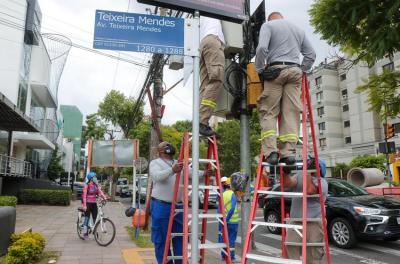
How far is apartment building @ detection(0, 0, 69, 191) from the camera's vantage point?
872 inches

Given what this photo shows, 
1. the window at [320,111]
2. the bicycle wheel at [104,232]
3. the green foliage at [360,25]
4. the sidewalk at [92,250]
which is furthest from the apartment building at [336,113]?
the bicycle wheel at [104,232]

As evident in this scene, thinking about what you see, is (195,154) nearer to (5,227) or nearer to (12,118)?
(5,227)

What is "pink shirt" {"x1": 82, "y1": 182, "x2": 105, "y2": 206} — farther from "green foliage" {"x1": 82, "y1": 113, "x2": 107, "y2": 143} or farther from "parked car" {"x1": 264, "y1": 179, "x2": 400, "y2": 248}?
"green foliage" {"x1": 82, "y1": 113, "x2": 107, "y2": 143}

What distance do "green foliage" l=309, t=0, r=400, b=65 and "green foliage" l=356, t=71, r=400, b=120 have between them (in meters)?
0.98

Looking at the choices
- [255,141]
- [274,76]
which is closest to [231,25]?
[274,76]

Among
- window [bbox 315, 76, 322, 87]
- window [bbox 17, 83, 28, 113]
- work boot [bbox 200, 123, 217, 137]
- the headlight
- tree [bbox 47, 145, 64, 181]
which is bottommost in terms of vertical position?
the headlight

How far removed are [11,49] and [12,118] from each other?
20.3 ft

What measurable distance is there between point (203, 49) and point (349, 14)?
573 centimetres

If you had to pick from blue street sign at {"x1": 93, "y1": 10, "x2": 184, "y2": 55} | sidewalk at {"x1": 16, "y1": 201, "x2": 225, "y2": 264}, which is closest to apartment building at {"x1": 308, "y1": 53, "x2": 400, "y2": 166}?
sidewalk at {"x1": 16, "y1": 201, "x2": 225, "y2": 264}

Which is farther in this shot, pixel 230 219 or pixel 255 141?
pixel 255 141

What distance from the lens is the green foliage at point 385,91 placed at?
1062cm

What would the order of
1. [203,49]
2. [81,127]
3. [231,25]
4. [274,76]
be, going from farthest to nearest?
[81,127] → [231,25] → [203,49] → [274,76]

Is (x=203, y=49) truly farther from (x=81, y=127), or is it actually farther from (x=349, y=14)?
(x=81, y=127)

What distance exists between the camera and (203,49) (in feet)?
16.5
